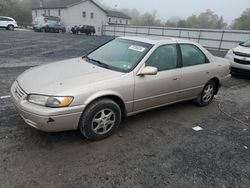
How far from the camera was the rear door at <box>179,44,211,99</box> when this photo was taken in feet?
14.2

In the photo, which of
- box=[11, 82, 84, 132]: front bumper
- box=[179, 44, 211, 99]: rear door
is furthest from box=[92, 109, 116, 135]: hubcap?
box=[179, 44, 211, 99]: rear door

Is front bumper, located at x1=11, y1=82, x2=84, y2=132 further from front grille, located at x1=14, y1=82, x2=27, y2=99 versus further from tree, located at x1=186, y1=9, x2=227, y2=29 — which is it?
tree, located at x1=186, y1=9, x2=227, y2=29

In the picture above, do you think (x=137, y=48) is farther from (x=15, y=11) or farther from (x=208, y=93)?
(x=15, y=11)

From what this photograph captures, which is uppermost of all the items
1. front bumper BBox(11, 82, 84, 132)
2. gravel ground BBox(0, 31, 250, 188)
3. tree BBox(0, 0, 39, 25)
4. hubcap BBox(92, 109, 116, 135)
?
tree BBox(0, 0, 39, 25)

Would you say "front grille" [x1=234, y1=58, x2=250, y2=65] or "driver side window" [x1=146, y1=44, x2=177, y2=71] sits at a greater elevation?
"driver side window" [x1=146, y1=44, x2=177, y2=71]

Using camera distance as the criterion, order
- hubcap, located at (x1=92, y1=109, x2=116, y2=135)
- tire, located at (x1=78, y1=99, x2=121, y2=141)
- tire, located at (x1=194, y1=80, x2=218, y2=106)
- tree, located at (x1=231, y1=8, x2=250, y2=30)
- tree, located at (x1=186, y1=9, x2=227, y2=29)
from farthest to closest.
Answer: tree, located at (x1=186, y1=9, x2=227, y2=29) → tree, located at (x1=231, y1=8, x2=250, y2=30) → tire, located at (x1=194, y1=80, x2=218, y2=106) → hubcap, located at (x1=92, y1=109, x2=116, y2=135) → tire, located at (x1=78, y1=99, x2=121, y2=141)

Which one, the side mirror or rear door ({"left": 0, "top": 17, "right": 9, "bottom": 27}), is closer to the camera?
the side mirror

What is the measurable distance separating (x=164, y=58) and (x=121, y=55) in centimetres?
79

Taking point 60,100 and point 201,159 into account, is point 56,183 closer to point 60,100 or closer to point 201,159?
point 60,100

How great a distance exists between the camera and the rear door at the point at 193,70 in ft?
14.2

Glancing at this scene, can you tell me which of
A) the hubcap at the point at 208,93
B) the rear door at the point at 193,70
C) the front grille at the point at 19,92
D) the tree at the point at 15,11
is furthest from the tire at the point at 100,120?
the tree at the point at 15,11

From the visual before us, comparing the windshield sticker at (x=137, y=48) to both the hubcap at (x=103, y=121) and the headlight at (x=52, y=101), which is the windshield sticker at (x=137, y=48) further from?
the headlight at (x=52, y=101)

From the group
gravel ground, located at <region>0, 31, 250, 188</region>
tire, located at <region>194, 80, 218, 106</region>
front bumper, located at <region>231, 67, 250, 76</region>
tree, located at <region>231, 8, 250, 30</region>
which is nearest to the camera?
gravel ground, located at <region>0, 31, 250, 188</region>

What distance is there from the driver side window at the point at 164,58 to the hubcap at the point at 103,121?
3.50 ft
